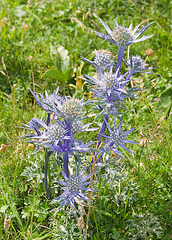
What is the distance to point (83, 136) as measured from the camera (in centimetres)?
271

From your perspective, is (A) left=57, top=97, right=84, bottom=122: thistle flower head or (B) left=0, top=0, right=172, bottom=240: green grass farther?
(B) left=0, top=0, right=172, bottom=240: green grass

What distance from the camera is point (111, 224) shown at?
2.22 m

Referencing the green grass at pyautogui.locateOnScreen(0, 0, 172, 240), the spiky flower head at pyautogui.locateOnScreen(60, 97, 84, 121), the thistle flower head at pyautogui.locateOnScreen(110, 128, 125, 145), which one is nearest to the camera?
the spiky flower head at pyautogui.locateOnScreen(60, 97, 84, 121)

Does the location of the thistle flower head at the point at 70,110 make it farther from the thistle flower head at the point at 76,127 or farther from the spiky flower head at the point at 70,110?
the thistle flower head at the point at 76,127

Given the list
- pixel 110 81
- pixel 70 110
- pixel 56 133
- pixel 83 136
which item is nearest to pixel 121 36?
pixel 110 81

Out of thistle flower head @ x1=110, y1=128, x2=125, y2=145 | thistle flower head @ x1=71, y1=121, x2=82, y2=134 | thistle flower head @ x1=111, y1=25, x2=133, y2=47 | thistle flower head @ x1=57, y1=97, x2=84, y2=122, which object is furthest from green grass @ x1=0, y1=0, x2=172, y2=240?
thistle flower head @ x1=111, y1=25, x2=133, y2=47

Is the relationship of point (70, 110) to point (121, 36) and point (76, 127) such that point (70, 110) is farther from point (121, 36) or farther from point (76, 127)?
point (121, 36)

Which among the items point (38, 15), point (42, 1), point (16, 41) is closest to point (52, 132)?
point (16, 41)

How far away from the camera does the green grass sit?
219cm

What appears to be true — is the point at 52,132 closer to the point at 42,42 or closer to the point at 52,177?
the point at 52,177

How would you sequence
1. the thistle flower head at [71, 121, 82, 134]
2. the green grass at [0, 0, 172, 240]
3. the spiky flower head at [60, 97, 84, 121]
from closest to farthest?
the spiky flower head at [60, 97, 84, 121] < the thistle flower head at [71, 121, 82, 134] < the green grass at [0, 0, 172, 240]

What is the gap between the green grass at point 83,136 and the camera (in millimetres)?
2188

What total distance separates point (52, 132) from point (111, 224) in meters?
0.92

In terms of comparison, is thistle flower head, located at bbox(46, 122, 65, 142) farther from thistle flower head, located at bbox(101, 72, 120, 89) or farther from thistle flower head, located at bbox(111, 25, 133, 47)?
thistle flower head, located at bbox(111, 25, 133, 47)
